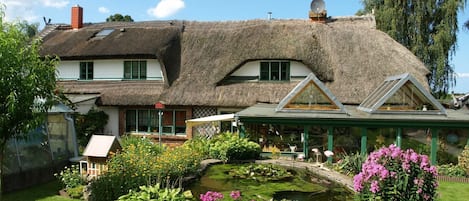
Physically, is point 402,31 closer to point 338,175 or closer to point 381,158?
point 338,175

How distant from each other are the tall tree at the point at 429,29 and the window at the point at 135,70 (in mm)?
14904

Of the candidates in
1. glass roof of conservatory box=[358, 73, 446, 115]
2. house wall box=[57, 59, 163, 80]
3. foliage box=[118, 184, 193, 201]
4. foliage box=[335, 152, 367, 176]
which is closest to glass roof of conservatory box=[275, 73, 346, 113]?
glass roof of conservatory box=[358, 73, 446, 115]

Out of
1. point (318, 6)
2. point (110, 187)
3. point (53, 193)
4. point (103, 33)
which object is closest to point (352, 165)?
point (110, 187)

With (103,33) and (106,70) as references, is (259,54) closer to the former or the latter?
(106,70)

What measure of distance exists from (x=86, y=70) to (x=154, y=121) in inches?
203

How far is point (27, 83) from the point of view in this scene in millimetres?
6430

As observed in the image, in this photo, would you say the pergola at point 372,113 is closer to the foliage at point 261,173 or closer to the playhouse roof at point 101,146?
the foliage at point 261,173

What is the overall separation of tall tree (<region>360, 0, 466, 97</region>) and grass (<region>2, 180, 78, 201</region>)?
2186 centimetres

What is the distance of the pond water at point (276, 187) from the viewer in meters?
9.85

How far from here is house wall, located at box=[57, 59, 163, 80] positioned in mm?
20953

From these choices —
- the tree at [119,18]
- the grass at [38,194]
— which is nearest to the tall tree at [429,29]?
the grass at [38,194]

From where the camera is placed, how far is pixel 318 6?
23.3 m

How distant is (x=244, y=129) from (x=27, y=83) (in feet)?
32.7

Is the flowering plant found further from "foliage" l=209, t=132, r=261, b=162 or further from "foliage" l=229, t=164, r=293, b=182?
"foliage" l=209, t=132, r=261, b=162
